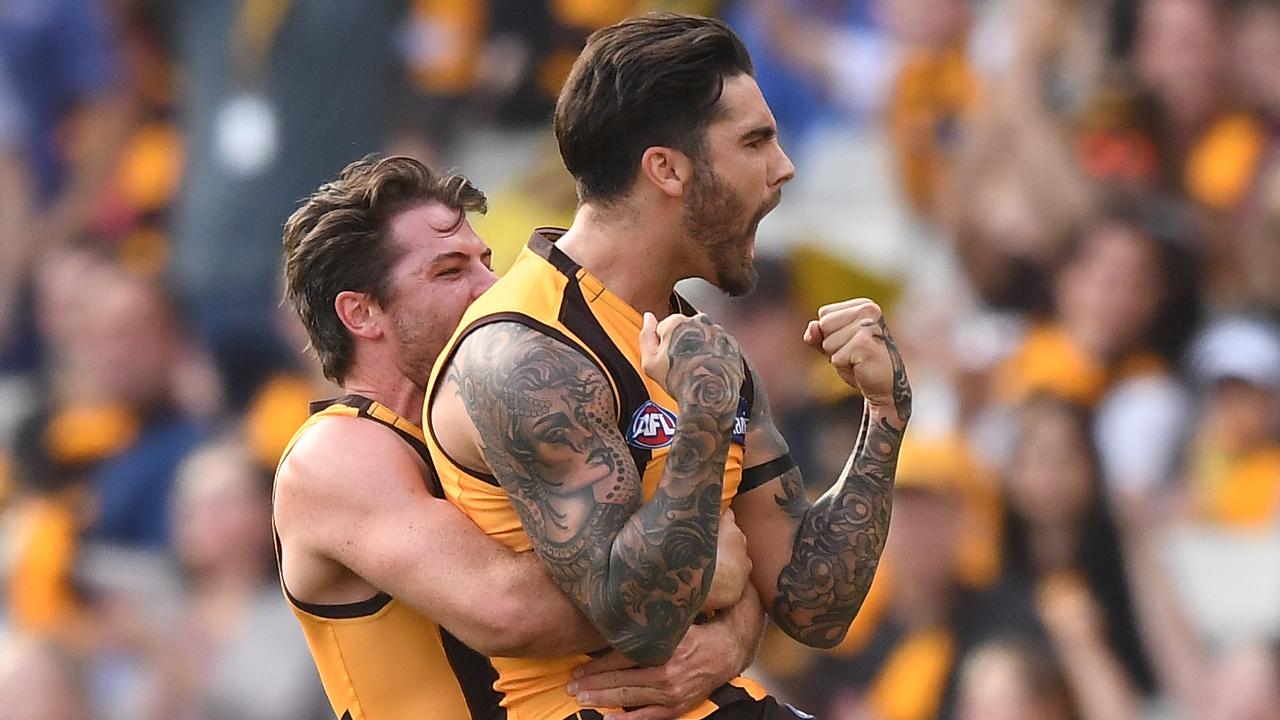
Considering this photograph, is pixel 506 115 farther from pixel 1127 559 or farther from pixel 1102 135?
pixel 1127 559

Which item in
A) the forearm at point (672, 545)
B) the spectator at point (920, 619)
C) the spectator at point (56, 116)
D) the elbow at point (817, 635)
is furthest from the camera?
→ the spectator at point (56, 116)

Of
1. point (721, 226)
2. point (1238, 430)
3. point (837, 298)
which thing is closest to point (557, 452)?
point (721, 226)

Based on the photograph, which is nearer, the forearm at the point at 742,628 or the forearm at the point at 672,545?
the forearm at the point at 672,545

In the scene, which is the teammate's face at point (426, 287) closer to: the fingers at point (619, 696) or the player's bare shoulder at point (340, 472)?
the player's bare shoulder at point (340, 472)

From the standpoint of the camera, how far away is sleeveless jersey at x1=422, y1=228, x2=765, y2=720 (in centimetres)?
349

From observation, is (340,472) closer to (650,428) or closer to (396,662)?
(396,662)

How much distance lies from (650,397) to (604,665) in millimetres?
478

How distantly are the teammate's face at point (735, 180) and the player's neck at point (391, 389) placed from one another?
2.36 ft

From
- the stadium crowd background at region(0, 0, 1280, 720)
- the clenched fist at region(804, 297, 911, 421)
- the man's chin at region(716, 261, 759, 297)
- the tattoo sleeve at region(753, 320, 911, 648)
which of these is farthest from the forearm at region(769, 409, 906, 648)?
the stadium crowd background at region(0, 0, 1280, 720)

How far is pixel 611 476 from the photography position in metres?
3.34

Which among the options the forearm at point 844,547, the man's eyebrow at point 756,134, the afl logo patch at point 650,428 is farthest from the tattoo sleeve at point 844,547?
the man's eyebrow at point 756,134

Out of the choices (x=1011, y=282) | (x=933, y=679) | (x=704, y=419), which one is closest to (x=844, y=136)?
→ (x=1011, y=282)

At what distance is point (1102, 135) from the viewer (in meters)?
7.47

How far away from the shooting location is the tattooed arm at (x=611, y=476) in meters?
3.30
